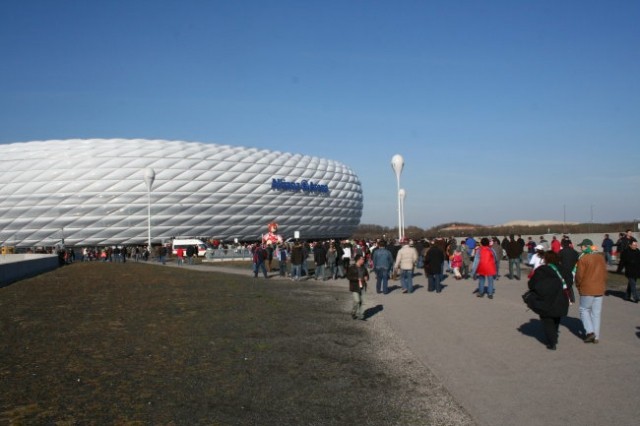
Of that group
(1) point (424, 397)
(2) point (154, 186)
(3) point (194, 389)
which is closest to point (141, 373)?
(3) point (194, 389)

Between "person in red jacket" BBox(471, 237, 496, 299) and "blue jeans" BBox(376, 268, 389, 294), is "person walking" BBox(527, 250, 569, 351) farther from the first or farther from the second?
"blue jeans" BBox(376, 268, 389, 294)

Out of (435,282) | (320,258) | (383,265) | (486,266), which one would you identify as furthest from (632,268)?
(320,258)

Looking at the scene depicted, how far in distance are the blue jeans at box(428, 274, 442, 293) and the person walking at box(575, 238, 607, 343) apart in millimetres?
6927

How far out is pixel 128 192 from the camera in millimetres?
58062

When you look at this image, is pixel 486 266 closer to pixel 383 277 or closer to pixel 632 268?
pixel 632 268

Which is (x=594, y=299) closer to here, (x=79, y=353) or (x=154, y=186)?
(x=79, y=353)

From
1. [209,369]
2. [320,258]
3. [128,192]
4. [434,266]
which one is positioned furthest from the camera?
[128,192]

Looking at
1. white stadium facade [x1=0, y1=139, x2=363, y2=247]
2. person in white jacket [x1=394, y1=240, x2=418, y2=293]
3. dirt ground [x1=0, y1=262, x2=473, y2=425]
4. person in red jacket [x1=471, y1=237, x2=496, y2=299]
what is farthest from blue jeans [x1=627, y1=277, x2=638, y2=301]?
white stadium facade [x1=0, y1=139, x2=363, y2=247]

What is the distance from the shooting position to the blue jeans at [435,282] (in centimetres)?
1545

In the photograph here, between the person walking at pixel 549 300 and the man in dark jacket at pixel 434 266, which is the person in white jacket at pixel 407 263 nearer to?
the man in dark jacket at pixel 434 266

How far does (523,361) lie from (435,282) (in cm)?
882

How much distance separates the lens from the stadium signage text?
64.4m

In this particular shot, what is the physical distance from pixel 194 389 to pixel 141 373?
938 mm

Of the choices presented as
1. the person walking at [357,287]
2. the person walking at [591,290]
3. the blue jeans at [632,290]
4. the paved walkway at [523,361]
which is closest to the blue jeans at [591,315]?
the person walking at [591,290]
